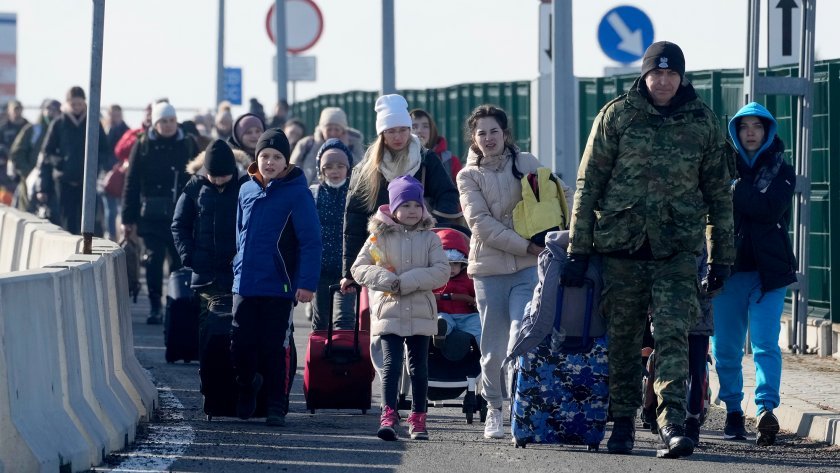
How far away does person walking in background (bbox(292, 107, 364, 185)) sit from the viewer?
1792 cm

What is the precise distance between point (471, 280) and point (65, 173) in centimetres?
1175

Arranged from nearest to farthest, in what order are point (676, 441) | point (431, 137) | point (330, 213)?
point (676, 441) → point (330, 213) → point (431, 137)

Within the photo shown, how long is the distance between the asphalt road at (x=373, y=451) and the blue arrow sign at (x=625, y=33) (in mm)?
9094

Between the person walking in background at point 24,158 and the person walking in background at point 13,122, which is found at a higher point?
the person walking in background at point 13,122

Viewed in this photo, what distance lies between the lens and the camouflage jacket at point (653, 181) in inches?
420

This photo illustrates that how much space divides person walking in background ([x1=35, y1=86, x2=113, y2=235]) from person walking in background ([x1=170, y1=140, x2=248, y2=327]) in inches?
379

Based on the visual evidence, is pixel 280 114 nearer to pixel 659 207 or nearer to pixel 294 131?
pixel 294 131

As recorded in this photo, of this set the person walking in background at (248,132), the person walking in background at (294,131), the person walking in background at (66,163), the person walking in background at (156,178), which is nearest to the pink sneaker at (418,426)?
the person walking in background at (248,132)

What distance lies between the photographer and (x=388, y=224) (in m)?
11.8

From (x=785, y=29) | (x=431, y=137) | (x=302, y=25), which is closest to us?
(x=431, y=137)

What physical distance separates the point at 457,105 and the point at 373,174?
1799 centimetres

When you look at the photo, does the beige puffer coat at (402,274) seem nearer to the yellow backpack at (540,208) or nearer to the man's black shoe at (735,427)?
the yellow backpack at (540,208)

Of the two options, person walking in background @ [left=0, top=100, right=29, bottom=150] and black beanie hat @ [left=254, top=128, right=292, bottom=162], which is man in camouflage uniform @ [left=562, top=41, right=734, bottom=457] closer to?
black beanie hat @ [left=254, top=128, right=292, bottom=162]

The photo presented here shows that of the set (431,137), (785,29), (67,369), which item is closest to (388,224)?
(67,369)
